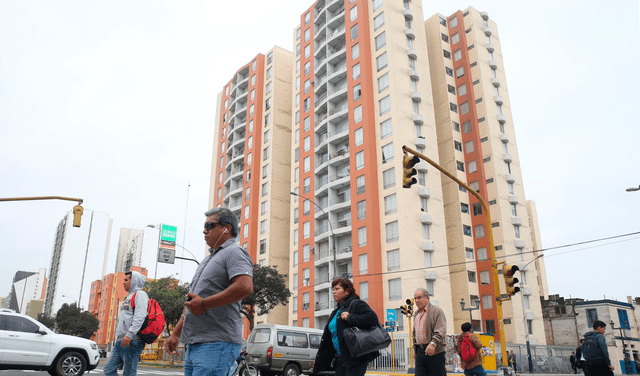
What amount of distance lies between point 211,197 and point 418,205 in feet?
123

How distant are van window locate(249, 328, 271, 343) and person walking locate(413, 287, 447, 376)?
10.7m

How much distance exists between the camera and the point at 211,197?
235 ft

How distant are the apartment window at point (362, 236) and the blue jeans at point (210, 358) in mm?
40171

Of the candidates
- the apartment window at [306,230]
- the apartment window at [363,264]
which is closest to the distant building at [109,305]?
the apartment window at [306,230]

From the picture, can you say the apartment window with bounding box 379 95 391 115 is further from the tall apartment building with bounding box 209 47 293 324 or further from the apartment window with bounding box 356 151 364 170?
the tall apartment building with bounding box 209 47 293 324

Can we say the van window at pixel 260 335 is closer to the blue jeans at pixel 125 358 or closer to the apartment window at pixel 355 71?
the blue jeans at pixel 125 358

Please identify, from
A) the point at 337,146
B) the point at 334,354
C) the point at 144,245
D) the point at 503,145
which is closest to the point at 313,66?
the point at 337,146

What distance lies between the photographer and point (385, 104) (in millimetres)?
46531

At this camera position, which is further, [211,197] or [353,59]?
[211,197]

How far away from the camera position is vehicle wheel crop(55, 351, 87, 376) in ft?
39.0

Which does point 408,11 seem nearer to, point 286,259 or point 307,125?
point 307,125

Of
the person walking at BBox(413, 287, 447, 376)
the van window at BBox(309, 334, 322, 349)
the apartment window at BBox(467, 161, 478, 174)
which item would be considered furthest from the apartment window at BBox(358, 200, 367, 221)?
the person walking at BBox(413, 287, 447, 376)

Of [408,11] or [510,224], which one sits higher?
[408,11]

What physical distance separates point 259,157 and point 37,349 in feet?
173
